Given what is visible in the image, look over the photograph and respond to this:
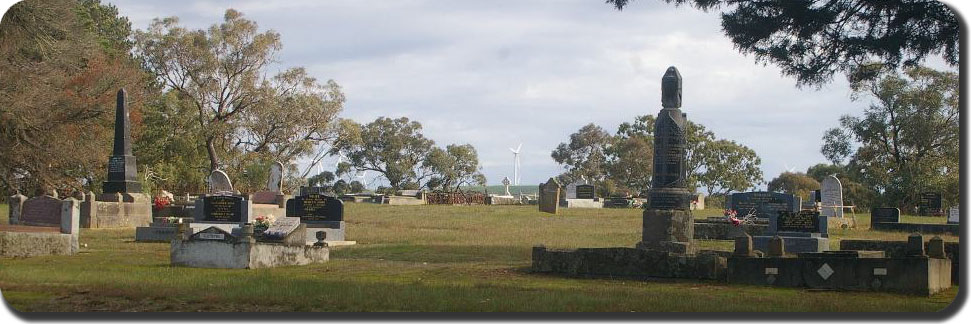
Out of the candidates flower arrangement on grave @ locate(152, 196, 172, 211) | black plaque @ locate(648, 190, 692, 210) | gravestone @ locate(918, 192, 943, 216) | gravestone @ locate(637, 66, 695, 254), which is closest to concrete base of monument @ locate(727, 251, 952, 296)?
gravestone @ locate(637, 66, 695, 254)

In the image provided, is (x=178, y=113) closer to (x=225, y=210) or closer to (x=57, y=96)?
(x=57, y=96)

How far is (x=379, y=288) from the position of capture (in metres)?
13.3

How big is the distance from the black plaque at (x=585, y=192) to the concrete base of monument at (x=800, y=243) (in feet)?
101

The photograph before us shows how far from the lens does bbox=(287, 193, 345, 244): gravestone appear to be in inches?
926

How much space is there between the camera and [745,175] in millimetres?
68500

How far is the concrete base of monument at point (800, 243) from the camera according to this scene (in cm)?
2152

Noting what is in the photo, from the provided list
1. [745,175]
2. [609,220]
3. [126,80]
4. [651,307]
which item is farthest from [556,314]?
[745,175]

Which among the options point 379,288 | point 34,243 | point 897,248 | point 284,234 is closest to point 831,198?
point 897,248

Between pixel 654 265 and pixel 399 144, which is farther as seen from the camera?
pixel 399 144

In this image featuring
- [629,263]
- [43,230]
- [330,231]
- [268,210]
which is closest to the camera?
[629,263]

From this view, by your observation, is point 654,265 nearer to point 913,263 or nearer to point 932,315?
point 913,263

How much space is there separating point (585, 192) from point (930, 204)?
55.4ft

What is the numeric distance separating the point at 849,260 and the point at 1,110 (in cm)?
2219

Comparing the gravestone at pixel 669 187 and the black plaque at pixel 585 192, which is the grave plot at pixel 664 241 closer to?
the gravestone at pixel 669 187
